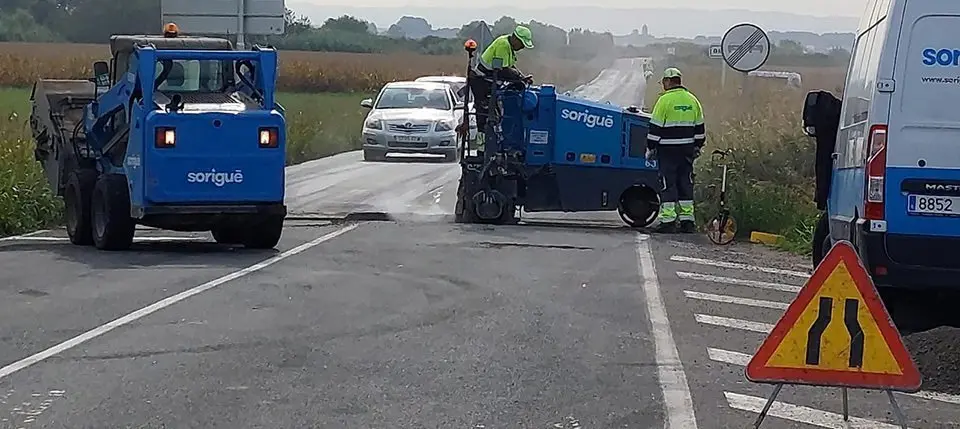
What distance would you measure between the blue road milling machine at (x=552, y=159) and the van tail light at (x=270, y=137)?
3584 millimetres

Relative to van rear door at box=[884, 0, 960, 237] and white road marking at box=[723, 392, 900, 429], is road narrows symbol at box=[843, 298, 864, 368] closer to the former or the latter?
white road marking at box=[723, 392, 900, 429]

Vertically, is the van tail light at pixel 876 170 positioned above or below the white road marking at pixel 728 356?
above

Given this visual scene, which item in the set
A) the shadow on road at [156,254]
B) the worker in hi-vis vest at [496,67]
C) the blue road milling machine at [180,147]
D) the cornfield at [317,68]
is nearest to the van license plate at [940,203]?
the shadow on road at [156,254]

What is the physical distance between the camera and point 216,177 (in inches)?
575

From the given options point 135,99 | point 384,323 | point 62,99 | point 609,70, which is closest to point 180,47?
point 135,99

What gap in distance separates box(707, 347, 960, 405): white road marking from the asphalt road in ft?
0.10

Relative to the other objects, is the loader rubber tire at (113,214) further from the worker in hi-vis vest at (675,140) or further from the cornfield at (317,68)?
the cornfield at (317,68)

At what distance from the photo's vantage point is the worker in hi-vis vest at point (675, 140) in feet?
57.1

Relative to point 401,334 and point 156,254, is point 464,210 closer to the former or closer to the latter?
point 156,254

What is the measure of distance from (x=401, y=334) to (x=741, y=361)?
7.24ft

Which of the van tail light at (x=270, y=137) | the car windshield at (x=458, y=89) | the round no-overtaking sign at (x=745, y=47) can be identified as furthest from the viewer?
the car windshield at (x=458, y=89)

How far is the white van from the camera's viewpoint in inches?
353

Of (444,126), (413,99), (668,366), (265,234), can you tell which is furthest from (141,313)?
(413,99)

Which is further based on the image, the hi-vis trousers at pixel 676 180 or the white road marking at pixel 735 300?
the hi-vis trousers at pixel 676 180
